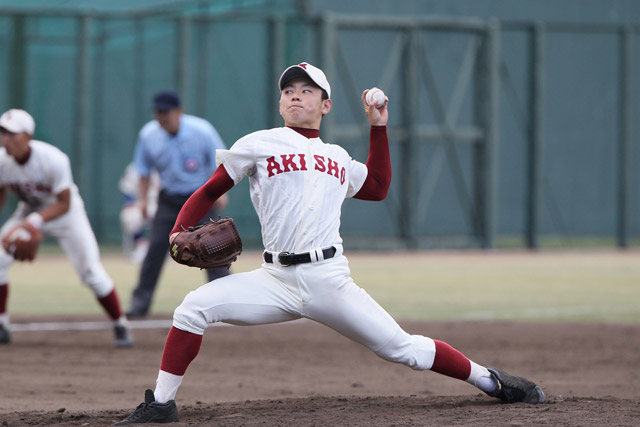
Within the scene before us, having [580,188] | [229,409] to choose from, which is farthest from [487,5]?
[229,409]

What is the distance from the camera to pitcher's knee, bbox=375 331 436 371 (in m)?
5.20

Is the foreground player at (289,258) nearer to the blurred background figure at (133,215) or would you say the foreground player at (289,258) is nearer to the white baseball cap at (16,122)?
the white baseball cap at (16,122)

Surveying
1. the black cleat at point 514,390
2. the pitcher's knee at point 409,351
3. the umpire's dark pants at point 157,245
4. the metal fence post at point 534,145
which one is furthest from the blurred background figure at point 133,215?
the pitcher's knee at point 409,351

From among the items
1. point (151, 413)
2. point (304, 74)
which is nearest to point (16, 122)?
point (304, 74)

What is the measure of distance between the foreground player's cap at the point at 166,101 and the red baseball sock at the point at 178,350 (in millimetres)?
5317

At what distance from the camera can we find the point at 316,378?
743cm

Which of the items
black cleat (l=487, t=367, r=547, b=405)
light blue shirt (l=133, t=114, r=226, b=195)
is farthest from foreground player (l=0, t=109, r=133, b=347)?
black cleat (l=487, t=367, r=547, b=405)

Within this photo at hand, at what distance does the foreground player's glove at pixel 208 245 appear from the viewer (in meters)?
4.99

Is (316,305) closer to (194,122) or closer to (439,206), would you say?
(194,122)

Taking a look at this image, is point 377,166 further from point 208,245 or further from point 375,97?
point 208,245

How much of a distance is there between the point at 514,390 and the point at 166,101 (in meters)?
5.54

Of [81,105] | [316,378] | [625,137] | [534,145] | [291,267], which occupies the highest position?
[81,105]

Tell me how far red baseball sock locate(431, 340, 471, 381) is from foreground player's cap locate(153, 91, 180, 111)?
5.34 meters

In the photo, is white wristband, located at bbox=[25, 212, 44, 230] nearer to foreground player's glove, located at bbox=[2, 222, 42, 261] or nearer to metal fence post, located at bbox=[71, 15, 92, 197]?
foreground player's glove, located at bbox=[2, 222, 42, 261]
